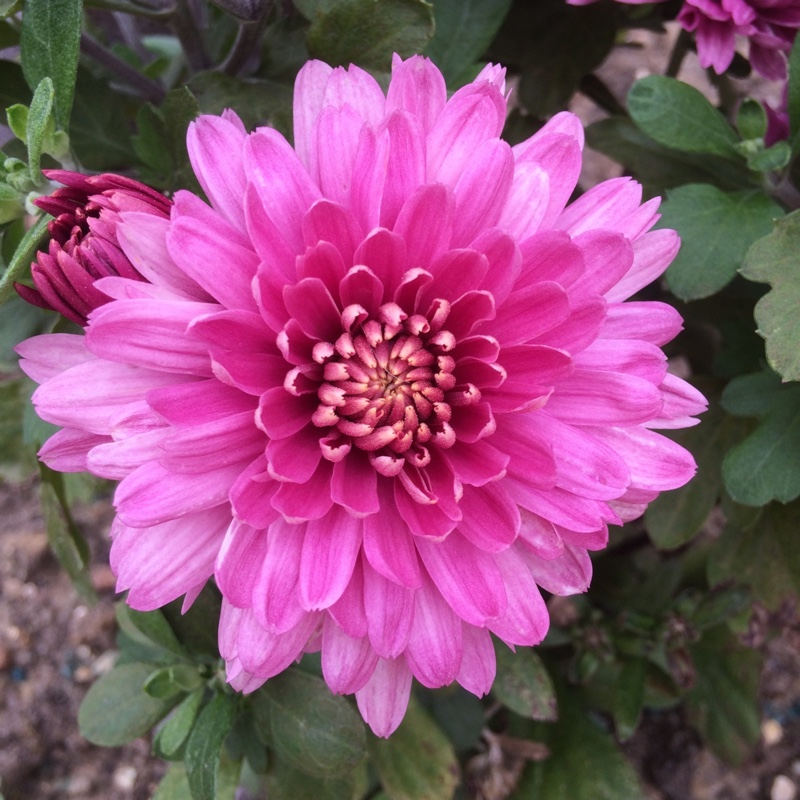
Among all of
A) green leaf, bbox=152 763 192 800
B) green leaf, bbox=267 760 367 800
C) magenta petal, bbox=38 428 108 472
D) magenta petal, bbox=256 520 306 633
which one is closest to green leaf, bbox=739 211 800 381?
magenta petal, bbox=256 520 306 633

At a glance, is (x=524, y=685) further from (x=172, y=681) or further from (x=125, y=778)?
(x=125, y=778)

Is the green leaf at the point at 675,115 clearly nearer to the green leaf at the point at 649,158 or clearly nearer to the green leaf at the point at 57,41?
the green leaf at the point at 649,158

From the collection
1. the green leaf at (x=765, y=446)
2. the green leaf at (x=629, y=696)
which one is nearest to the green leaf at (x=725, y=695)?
the green leaf at (x=629, y=696)

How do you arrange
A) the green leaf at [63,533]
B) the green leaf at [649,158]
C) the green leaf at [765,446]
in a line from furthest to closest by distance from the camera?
the green leaf at [649,158] → the green leaf at [63,533] → the green leaf at [765,446]

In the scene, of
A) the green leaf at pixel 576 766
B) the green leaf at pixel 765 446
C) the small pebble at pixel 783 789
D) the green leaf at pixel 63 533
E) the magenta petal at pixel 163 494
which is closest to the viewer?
the magenta petal at pixel 163 494

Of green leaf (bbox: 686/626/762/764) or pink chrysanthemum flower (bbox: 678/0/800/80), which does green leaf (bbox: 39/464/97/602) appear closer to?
pink chrysanthemum flower (bbox: 678/0/800/80)

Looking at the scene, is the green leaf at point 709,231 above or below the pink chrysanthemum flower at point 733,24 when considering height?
below

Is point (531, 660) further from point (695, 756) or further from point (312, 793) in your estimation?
point (695, 756)
